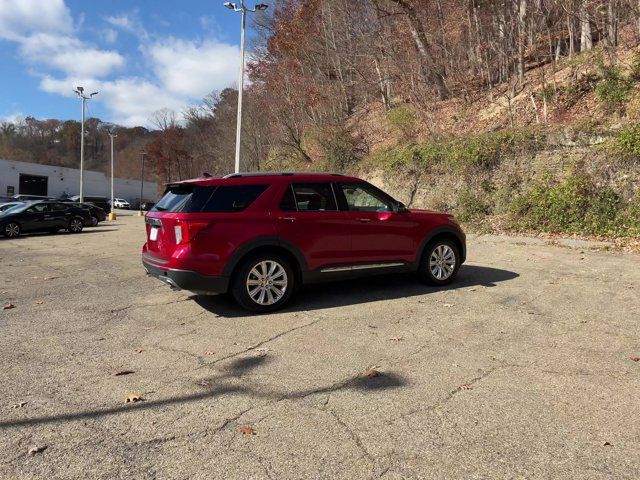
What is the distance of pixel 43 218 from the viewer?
20.3 meters

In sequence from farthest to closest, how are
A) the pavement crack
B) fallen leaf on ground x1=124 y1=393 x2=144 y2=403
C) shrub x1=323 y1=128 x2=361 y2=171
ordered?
1. shrub x1=323 y1=128 x2=361 y2=171
2. the pavement crack
3. fallen leaf on ground x1=124 y1=393 x2=144 y2=403

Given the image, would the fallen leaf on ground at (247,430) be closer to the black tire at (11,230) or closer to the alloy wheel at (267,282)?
the alloy wheel at (267,282)

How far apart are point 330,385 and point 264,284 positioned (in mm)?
2397

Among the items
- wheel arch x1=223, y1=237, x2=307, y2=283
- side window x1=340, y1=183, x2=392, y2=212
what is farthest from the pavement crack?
side window x1=340, y1=183, x2=392, y2=212

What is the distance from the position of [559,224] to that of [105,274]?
11.3m

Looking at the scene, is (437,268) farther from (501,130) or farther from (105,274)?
(501,130)

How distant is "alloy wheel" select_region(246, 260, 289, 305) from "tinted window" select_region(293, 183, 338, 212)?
2.76 feet

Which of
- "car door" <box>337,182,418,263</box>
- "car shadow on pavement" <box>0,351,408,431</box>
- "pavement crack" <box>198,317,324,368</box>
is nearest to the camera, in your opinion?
"car shadow on pavement" <box>0,351,408,431</box>

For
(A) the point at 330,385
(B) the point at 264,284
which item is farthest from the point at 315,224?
(A) the point at 330,385

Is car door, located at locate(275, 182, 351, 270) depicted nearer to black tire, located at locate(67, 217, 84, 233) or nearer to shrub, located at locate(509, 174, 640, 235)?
shrub, located at locate(509, 174, 640, 235)

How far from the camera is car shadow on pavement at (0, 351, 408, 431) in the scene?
3438 millimetres

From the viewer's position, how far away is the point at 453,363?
441 cm

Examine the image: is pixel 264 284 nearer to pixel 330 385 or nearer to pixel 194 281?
pixel 194 281

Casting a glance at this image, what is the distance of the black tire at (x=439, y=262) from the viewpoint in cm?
744
